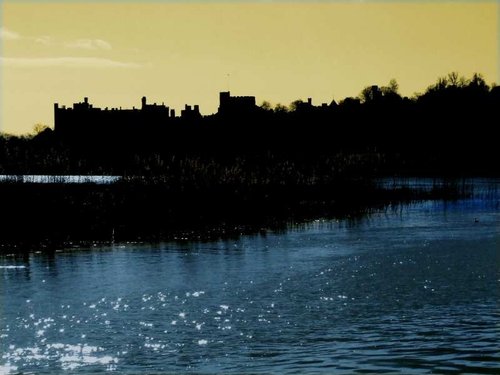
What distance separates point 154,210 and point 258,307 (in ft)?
60.8

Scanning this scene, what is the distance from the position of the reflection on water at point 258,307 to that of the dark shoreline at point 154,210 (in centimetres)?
283

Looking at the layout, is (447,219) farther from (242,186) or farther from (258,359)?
(258,359)

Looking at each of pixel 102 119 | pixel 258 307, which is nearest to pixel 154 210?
pixel 258 307

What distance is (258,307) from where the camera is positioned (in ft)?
63.4

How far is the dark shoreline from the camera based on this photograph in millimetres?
32062

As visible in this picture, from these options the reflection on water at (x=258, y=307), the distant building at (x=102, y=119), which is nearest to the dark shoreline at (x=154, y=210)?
the reflection on water at (x=258, y=307)

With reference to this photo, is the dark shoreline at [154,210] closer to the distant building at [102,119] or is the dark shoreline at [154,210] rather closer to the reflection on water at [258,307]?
the reflection on water at [258,307]

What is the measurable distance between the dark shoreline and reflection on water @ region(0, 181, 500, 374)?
2830mm

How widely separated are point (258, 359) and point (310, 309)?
423cm

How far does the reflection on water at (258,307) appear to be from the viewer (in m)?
15.0

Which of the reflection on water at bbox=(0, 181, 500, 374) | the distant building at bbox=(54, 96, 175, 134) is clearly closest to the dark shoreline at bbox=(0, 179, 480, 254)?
the reflection on water at bbox=(0, 181, 500, 374)

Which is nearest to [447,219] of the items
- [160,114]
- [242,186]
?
[242,186]

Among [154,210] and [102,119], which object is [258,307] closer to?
[154,210]

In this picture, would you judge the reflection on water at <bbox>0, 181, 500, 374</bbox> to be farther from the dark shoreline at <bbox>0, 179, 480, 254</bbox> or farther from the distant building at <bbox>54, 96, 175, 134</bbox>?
the distant building at <bbox>54, 96, 175, 134</bbox>
